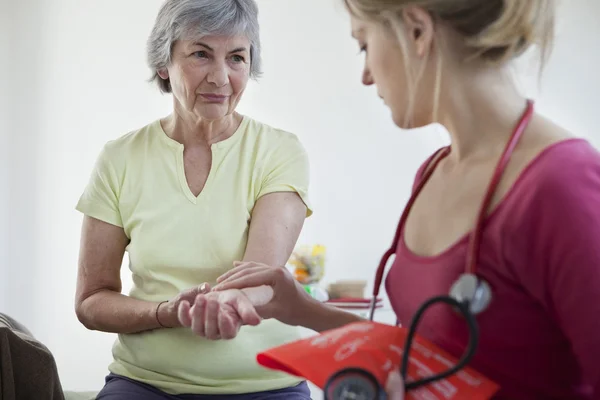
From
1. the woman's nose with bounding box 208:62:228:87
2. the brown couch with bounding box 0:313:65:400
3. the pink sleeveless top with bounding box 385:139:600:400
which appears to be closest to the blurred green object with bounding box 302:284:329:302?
the woman's nose with bounding box 208:62:228:87

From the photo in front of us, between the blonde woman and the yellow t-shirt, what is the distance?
64 cm

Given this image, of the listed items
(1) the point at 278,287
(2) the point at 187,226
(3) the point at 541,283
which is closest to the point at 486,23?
(3) the point at 541,283

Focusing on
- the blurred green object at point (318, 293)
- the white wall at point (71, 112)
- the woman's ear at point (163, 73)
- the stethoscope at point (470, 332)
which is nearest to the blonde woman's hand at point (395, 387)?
the stethoscope at point (470, 332)

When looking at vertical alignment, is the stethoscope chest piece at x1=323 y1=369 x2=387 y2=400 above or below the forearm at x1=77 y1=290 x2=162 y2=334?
above

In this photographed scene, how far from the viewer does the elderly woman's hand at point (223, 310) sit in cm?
138

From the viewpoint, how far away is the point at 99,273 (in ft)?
6.22

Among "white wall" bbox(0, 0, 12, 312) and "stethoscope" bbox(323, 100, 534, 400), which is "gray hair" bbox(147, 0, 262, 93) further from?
"white wall" bbox(0, 0, 12, 312)

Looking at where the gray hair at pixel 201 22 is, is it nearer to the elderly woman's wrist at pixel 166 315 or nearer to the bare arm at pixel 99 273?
the bare arm at pixel 99 273

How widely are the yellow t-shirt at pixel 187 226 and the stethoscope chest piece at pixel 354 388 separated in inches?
32.6

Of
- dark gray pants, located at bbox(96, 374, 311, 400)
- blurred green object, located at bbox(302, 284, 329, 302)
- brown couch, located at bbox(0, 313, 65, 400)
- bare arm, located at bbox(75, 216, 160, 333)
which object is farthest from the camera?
blurred green object, located at bbox(302, 284, 329, 302)

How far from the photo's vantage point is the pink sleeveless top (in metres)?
0.91

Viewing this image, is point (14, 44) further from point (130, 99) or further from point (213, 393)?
point (213, 393)

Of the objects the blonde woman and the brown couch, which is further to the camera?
the brown couch

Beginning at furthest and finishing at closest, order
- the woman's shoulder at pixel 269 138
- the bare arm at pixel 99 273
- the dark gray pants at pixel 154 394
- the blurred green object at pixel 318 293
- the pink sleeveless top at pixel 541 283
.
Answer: the blurred green object at pixel 318 293
the woman's shoulder at pixel 269 138
the bare arm at pixel 99 273
the dark gray pants at pixel 154 394
the pink sleeveless top at pixel 541 283
